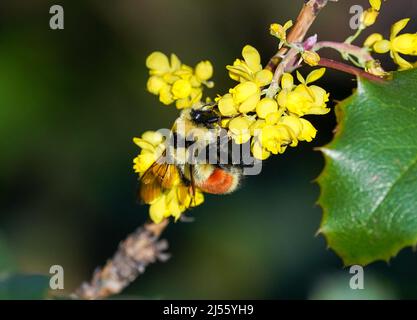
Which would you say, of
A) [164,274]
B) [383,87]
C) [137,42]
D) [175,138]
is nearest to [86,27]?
[137,42]

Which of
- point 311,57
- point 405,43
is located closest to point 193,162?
point 311,57

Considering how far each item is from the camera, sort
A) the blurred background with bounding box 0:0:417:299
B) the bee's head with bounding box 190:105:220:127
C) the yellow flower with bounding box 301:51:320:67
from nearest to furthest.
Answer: the yellow flower with bounding box 301:51:320:67
the bee's head with bounding box 190:105:220:127
the blurred background with bounding box 0:0:417:299

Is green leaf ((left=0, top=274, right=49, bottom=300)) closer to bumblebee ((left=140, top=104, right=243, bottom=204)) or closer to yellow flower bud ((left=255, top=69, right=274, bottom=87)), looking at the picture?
bumblebee ((left=140, top=104, right=243, bottom=204))

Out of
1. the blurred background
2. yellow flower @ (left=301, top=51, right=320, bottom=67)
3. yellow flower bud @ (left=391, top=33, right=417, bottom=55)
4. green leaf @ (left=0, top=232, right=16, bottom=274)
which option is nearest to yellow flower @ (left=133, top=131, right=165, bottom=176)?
yellow flower @ (left=301, top=51, right=320, bottom=67)

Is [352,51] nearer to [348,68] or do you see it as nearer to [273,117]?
[348,68]

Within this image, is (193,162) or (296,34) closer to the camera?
(296,34)

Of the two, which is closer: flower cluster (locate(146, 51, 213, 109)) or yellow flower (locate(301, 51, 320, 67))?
yellow flower (locate(301, 51, 320, 67))
